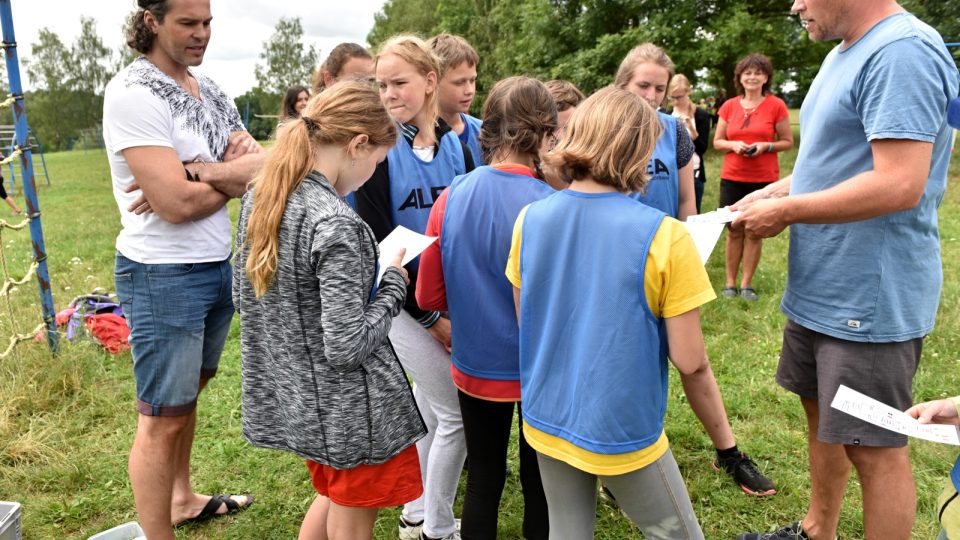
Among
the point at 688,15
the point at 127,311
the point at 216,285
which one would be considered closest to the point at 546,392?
the point at 216,285

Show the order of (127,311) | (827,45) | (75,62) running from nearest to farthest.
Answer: (127,311) < (827,45) < (75,62)

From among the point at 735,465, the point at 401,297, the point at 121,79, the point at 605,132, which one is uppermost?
the point at 121,79

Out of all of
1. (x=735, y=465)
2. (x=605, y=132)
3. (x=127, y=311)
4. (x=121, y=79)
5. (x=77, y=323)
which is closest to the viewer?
(x=605, y=132)

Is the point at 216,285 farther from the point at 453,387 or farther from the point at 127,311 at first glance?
the point at 453,387

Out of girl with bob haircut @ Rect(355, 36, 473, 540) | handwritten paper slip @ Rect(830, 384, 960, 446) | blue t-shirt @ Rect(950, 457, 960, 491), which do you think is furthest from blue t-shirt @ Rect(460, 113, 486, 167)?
blue t-shirt @ Rect(950, 457, 960, 491)

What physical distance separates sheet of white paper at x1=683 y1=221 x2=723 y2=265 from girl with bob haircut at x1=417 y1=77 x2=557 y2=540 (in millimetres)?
442

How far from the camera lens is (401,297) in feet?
6.21

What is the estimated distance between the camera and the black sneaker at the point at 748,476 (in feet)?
9.56

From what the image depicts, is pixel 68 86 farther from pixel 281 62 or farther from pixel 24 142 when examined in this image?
pixel 24 142

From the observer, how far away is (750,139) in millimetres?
5879

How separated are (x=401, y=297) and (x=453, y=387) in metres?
0.64

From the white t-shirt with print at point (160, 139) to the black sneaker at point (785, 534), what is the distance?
2.24 metres

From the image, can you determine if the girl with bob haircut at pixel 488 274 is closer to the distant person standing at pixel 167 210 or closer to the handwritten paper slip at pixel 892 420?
the distant person standing at pixel 167 210

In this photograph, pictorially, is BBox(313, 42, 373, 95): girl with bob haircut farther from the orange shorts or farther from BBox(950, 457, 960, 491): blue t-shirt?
BBox(950, 457, 960, 491): blue t-shirt
